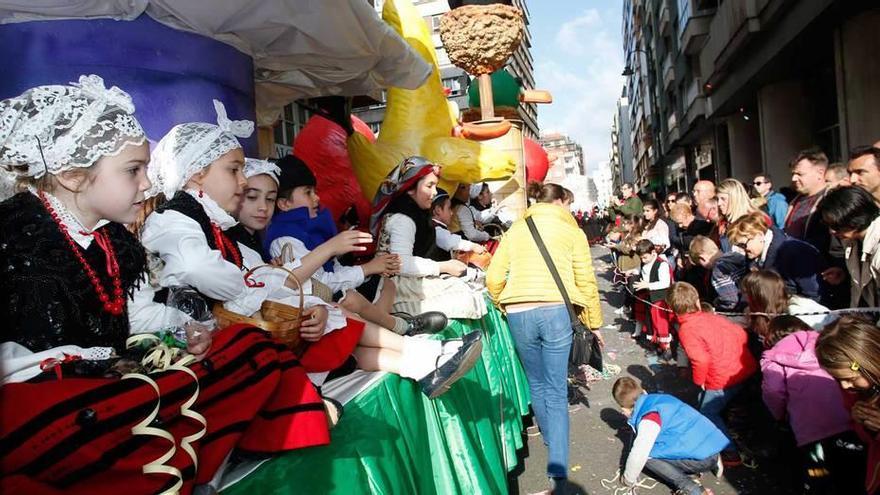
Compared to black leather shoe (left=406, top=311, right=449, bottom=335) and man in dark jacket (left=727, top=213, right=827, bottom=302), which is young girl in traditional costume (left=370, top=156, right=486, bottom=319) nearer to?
black leather shoe (left=406, top=311, right=449, bottom=335)

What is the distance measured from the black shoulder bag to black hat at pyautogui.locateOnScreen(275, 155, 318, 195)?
1.57m

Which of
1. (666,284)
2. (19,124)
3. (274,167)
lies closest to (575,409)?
(666,284)

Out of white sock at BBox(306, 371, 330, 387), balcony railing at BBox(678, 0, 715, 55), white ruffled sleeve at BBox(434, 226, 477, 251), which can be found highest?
balcony railing at BBox(678, 0, 715, 55)

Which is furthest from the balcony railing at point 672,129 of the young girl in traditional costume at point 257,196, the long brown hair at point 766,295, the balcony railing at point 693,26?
the young girl in traditional costume at point 257,196

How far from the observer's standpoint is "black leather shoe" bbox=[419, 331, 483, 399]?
8.14 feet

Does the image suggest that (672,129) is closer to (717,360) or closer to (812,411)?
(717,360)

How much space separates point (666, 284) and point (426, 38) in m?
4.14

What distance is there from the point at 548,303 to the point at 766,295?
5.07ft

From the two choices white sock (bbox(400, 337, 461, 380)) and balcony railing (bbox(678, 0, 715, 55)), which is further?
balcony railing (bbox(678, 0, 715, 55))

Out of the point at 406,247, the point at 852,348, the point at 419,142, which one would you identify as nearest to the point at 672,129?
the point at 419,142

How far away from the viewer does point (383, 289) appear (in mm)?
3660

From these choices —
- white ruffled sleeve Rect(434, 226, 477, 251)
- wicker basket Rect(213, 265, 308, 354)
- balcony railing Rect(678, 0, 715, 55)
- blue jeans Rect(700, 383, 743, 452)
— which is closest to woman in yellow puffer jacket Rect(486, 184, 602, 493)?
white ruffled sleeve Rect(434, 226, 477, 251)

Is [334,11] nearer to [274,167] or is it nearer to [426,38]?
[274,167]

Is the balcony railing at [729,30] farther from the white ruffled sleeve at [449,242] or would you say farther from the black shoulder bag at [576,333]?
the black shoulder bag at [576,333]
